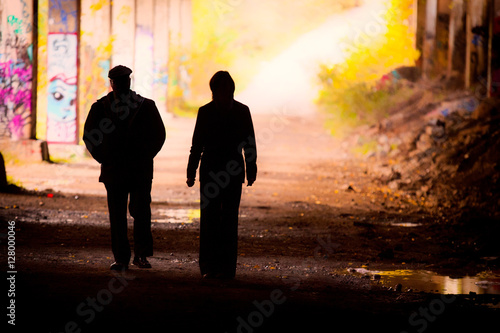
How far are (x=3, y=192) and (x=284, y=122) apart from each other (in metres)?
25.8

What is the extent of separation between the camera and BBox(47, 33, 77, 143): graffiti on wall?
21500mm

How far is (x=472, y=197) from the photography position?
13617 millimetres

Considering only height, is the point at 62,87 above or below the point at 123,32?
below

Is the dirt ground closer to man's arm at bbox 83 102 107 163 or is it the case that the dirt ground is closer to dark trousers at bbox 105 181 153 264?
dark trousers at bbox 105 181 153 264

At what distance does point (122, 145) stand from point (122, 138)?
7 cm

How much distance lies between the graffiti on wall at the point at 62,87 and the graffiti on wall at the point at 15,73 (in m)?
2.45

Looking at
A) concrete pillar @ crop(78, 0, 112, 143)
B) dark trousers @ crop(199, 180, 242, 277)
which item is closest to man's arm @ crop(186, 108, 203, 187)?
dark trousers @ crop(199, 180, 242, 277)

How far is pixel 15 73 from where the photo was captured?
62.9 feet

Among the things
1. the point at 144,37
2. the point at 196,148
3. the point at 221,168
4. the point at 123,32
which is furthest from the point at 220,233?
the point at 144,37

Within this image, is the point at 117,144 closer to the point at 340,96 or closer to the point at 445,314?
the point at 445,314

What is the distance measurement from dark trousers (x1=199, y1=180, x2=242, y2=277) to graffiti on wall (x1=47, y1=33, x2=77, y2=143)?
14.9 meters

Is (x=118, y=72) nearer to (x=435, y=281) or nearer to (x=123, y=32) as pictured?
(x=435, y=281)

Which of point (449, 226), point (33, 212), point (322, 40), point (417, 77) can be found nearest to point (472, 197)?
point (449, 226)

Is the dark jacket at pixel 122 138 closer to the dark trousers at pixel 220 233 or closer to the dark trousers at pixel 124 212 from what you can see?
the dark trousers at pixel 124 212
